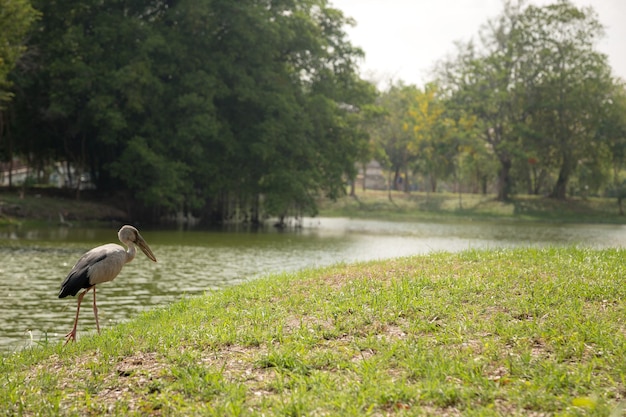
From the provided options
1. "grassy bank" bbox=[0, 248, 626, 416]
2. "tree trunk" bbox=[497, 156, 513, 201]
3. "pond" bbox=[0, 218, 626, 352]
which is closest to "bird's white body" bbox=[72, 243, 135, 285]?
"grassy bank" bbox=[0, 248, 626, 416]

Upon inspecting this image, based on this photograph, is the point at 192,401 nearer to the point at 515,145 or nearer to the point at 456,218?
the point at 456,218

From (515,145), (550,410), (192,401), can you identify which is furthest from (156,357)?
(515,145)

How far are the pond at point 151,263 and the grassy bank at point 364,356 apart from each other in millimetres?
3058

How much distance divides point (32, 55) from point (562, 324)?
3874 centimetres

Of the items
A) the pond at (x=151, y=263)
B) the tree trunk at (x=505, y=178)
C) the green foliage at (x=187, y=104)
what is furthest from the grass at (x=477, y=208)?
the pond at (x=151, y=263)

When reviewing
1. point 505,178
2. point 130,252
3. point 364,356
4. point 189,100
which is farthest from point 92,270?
point 505,178

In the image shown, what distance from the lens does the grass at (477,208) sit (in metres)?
67.9

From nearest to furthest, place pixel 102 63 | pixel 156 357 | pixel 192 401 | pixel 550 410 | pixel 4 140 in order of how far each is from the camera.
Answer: pixel 550 410, pixel 192 401, pixel 156 357, pixel 102 63, pixel 4 140

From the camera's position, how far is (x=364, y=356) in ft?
25.3

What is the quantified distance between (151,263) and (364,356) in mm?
15169

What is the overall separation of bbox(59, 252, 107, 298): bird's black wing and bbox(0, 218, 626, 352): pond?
0.93 metres

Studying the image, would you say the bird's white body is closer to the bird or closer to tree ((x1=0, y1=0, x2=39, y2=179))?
the bird

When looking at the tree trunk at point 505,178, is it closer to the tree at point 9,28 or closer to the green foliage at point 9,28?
the tree at point 9,28

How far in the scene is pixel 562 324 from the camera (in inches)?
328
